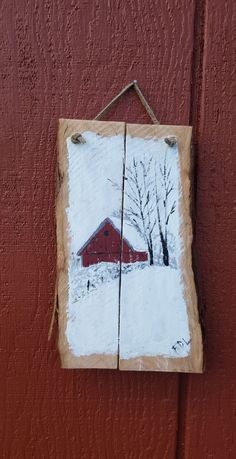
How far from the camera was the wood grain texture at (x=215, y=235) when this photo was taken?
801 mm

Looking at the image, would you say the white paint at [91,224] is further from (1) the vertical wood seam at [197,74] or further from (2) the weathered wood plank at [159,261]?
(1) the vertical wood seam at [197,74]

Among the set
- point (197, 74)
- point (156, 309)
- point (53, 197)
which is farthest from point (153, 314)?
point (197, 74)

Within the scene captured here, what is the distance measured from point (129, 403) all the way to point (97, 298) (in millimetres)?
207

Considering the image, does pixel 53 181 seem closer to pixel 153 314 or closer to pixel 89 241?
pixel 89 241

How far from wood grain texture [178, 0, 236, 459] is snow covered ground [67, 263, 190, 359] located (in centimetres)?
8

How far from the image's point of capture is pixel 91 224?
2.52ft

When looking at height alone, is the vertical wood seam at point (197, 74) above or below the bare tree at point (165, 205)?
above

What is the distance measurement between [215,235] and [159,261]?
0.12 meters

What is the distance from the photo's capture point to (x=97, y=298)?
2.54 feet
